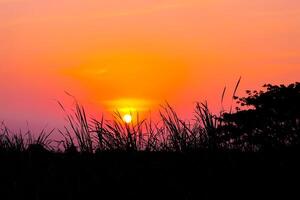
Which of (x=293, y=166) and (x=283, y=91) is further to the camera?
(x=283, y=91)

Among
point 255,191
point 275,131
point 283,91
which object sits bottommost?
point 255,191

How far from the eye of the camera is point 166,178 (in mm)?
5258

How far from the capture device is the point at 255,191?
488 cm

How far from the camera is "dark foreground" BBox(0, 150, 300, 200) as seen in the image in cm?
491

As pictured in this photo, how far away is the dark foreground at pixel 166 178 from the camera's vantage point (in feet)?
16.1

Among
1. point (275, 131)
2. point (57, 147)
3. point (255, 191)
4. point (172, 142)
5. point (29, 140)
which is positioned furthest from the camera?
point (29, 140)

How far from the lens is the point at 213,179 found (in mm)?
5117

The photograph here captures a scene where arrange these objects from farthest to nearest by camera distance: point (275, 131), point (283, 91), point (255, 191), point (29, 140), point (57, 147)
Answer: point (283, 91) < point (29, 140) < point (57, 147) < point (275, 131) < point (255, 191)

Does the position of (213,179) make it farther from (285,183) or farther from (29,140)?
(29,140)

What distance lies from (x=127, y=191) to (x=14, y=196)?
96cm

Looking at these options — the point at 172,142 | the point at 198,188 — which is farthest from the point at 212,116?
the point at 198,188

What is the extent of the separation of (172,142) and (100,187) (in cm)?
152

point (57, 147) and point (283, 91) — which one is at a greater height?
point (283, 91)

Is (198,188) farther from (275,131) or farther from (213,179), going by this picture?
Answer: (275,131)
